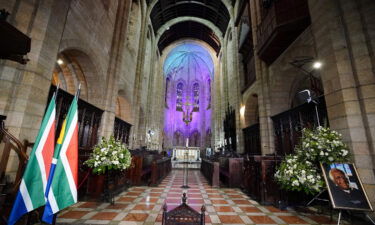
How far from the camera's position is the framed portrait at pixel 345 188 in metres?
2.66

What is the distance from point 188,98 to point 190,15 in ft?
50.9

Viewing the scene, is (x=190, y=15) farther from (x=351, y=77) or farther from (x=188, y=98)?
(x=351, y=77)

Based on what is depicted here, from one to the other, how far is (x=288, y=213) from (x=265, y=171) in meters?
1.06

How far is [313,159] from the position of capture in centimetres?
355

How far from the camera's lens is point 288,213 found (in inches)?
146

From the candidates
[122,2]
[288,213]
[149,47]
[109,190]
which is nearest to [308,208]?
[288,213]

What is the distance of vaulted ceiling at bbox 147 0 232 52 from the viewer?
17.4m

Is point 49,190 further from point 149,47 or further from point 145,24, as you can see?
point 149,47

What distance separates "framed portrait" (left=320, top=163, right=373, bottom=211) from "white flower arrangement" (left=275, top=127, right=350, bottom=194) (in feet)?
1.15

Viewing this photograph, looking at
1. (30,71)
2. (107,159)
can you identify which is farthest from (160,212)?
(30,71)

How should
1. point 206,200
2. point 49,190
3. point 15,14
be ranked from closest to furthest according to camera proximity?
point 49,190
point 15,14
point 206,200

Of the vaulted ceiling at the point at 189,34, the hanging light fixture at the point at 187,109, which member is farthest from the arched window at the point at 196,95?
the vaulted ceiling at the point at 189,34

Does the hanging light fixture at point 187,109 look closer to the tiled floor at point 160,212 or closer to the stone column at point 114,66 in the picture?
the stone column at point 114,66

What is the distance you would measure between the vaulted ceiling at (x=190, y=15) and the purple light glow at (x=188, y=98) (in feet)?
18.6
